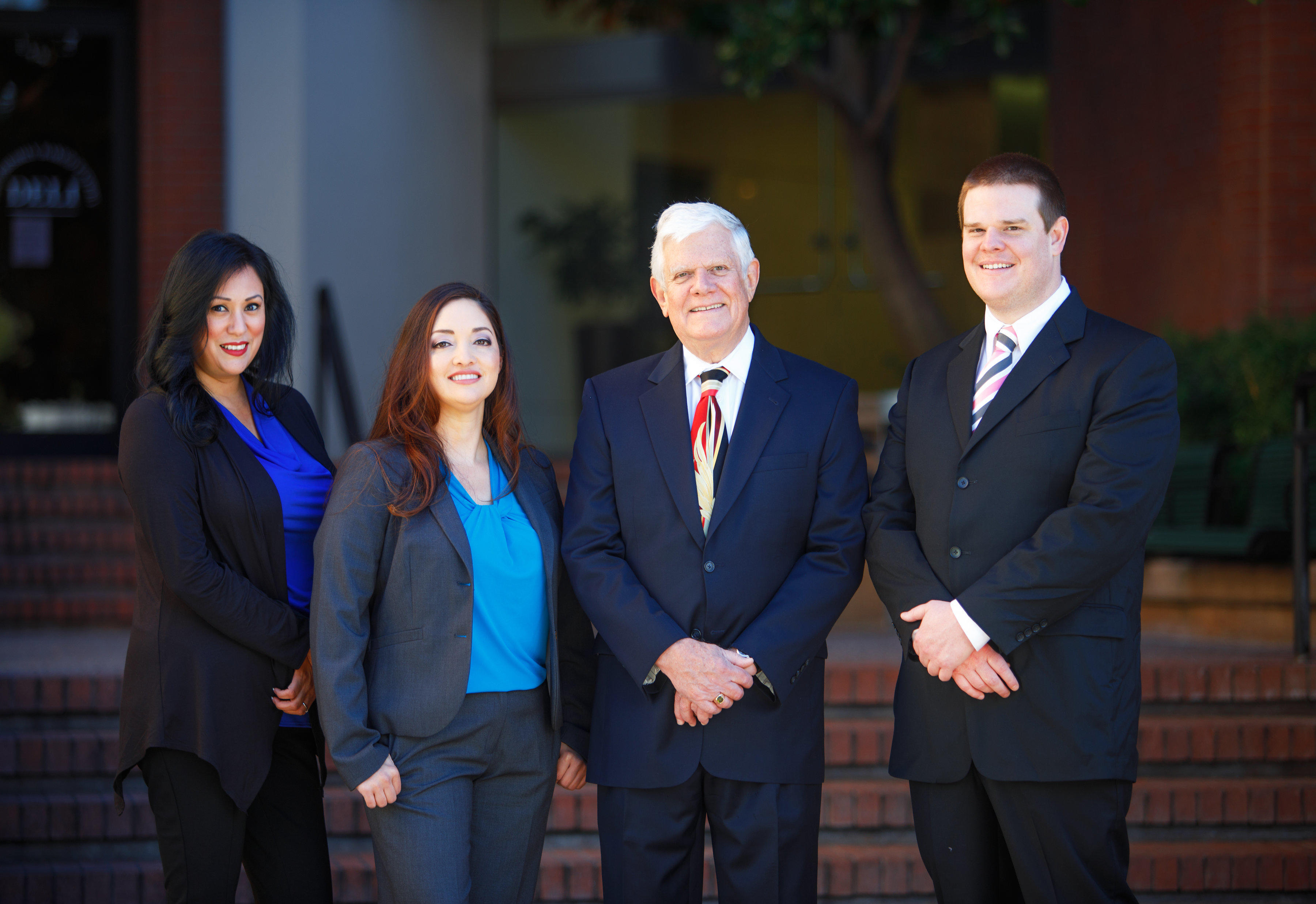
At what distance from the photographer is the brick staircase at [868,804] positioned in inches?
156

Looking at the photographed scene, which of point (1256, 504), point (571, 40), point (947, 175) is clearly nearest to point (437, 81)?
point (571, 40)

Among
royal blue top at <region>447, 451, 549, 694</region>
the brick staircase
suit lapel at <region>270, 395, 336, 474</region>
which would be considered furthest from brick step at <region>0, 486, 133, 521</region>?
royal blue top at <region>447, 451, 549, 694</region>

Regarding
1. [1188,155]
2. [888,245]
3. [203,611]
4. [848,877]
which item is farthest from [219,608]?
[1188,155]

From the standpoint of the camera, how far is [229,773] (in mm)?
2766

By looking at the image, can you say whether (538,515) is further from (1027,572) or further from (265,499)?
(1027,572)

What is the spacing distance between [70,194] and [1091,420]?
7159 millimetres

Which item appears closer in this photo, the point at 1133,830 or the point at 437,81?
the point at 1133,830

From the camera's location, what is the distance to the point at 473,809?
2.78m

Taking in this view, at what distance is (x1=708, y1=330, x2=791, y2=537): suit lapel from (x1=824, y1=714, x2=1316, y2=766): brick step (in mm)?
1692

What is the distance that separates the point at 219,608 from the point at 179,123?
5870mm

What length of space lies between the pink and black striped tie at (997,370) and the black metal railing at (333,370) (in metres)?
3.94

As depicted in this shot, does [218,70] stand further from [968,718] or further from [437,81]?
[968,718]

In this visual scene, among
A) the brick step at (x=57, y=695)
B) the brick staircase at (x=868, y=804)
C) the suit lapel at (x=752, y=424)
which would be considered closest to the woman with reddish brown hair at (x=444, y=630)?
the suit lapel at (x=752, y=424)

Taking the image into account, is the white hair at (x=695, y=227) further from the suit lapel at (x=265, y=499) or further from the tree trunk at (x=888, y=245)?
the tree trunk at (x=888, y=245)
